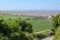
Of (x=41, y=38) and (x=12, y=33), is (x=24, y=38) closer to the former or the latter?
(x=12, y=33)

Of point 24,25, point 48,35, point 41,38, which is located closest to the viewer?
point 24,25

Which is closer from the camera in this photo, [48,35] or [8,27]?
[8,27]

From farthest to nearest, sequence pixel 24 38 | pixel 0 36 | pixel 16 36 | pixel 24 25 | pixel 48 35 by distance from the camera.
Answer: pixel 48 35 < pixel 24 25 < pixel 24 38 < pixel 16 36 < pixel 0 36

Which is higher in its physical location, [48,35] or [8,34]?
[8,34]

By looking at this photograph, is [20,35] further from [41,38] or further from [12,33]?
[41,38]

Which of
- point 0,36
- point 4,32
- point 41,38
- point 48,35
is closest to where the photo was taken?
point 0,36

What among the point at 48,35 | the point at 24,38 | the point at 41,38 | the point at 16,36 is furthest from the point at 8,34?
the point at 48,35

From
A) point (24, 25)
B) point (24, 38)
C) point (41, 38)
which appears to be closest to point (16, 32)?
point (24, 38)

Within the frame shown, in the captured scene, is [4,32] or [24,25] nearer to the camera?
[4,32]

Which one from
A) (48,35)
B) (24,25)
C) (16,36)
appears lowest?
(48,35)
